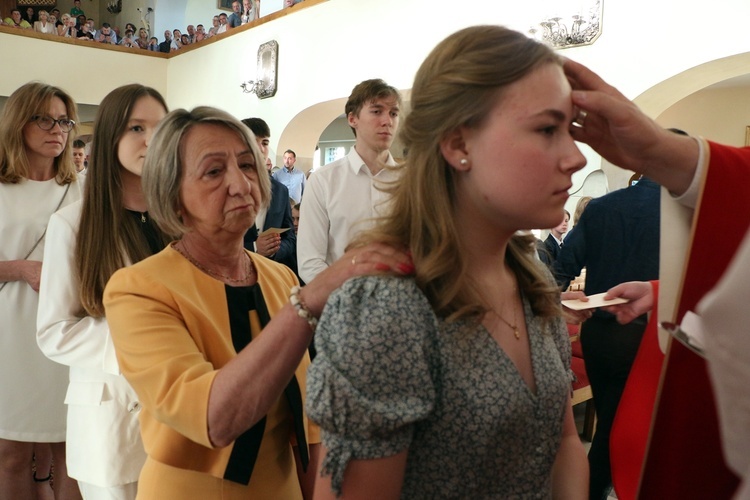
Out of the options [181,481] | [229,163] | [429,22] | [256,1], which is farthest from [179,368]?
[256,1]

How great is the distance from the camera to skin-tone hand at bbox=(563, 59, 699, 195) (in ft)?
4.07

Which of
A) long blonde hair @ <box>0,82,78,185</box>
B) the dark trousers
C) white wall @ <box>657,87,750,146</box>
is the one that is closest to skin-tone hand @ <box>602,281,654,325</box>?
the dark trousers

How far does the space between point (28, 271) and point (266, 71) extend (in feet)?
32.7

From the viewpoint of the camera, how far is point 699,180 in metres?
1.27

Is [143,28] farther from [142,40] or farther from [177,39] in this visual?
[177,39]

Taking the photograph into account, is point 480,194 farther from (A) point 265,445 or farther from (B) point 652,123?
(A) point 265,445

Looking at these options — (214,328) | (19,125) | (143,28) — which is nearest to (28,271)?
(19,125)

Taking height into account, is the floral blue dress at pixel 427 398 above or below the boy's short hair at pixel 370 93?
below

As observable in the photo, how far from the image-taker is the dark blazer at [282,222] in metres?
4.10

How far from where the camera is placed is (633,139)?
1270 millimetres

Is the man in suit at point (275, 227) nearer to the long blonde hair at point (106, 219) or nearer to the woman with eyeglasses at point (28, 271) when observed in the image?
the woman with eyeglasses at point (28, 271)

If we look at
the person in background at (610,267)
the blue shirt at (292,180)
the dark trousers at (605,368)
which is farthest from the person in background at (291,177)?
the dark trousers at (605,368)

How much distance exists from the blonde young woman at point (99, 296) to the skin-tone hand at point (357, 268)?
861 mm

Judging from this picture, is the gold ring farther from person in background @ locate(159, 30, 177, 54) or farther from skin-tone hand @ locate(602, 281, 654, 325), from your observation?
person in background @ locate(159, 30, 177, 54)
